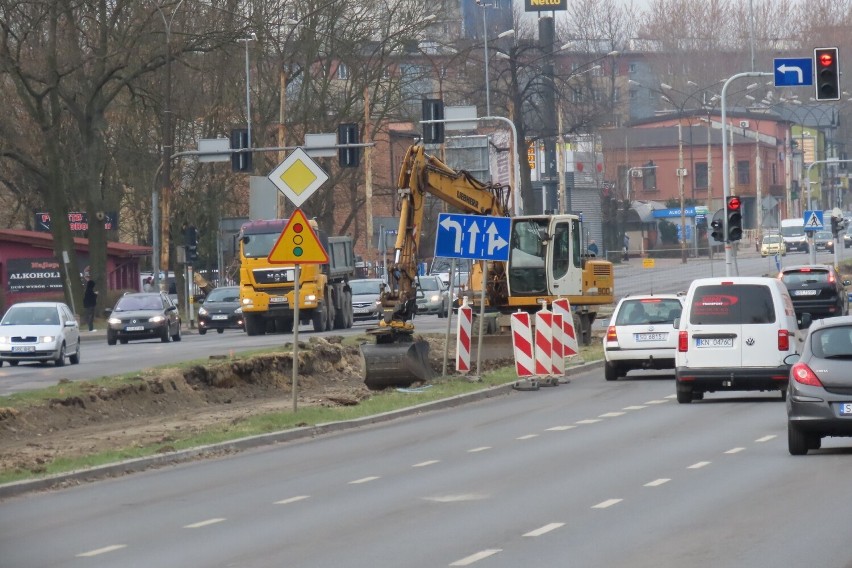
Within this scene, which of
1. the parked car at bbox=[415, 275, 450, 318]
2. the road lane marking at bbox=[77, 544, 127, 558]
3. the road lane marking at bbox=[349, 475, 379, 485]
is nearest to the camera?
the road lane marking at bbox=[77, 544, 127, 558]

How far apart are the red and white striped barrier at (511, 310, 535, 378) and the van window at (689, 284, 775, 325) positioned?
4.85 m

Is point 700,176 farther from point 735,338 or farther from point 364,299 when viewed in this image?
point 735,338

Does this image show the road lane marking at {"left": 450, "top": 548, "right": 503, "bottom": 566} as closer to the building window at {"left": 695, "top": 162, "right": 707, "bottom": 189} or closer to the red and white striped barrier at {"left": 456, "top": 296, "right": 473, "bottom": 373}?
the red and white striped barrier at {"left": 456, "top": 296, "right": 473, "bottom": 373}

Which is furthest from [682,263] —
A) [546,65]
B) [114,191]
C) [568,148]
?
[568,148]

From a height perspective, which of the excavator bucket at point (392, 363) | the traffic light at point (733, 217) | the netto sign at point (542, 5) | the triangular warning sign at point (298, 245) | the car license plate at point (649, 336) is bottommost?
the excavator bucket at point (392, 363)

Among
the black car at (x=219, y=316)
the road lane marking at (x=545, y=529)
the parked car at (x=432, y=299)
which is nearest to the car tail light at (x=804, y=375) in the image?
the road lane marking at (x=545, y=529)

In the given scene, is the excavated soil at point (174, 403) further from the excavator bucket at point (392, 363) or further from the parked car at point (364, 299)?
the parked car at point (364, 299)

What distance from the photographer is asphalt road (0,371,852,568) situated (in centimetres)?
1059

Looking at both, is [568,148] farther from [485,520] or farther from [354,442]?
[485,520]

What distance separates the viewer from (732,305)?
22.8 metres

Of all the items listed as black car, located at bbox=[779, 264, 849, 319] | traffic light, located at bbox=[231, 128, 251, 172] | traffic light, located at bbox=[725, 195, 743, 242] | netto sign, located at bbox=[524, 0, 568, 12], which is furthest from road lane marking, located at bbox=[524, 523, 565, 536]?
netto sign, located at bbox=[524, 0, 568, 12]

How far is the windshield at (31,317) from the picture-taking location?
36531mm

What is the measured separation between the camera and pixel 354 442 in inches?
754

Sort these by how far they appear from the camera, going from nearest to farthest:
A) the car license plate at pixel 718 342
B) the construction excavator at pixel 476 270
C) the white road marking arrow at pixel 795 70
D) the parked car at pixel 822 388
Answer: the parked car at pixel 822 388, the car license plate at pixel 718 342, the construction excavator at pixel 476 270, the white road marking arrow at pixel 795 70
